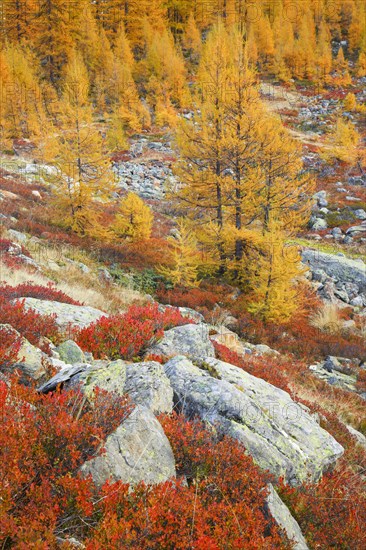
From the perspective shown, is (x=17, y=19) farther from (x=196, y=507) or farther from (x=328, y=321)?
(x=196, y=507)

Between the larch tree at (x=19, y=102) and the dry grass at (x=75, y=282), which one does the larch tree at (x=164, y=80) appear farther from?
the dry grass at (x=75, y=282)

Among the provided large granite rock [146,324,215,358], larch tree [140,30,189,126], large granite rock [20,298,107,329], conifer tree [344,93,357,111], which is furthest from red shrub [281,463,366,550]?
conifer tree [344,93,357,111]

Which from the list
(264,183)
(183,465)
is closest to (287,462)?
(183,465)

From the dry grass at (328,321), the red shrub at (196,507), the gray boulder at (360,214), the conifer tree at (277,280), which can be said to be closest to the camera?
the red shrub at (196,507)

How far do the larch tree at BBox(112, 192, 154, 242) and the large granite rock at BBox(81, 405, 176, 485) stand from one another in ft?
49.9

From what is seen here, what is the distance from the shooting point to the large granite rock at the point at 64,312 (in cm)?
695

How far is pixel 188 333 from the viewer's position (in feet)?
22.9

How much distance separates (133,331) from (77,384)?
88.7 inches

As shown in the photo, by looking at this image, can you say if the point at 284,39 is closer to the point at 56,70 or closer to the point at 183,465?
the point at 56,70

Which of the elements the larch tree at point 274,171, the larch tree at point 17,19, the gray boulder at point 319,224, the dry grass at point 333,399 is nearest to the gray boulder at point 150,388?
the dry grass at point 333,399

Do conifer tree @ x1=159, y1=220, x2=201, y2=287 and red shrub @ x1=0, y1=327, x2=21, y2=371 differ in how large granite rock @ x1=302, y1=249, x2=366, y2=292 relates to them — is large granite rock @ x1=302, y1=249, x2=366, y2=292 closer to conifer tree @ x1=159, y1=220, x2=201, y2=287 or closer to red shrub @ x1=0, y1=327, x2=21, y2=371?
conifer tree @ x1=159, y1=220, x2=201, y2=287

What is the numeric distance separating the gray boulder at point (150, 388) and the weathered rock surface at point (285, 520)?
53.8 inches

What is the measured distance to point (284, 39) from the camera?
6812 centimetres

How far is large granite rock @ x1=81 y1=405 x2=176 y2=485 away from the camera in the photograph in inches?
119
